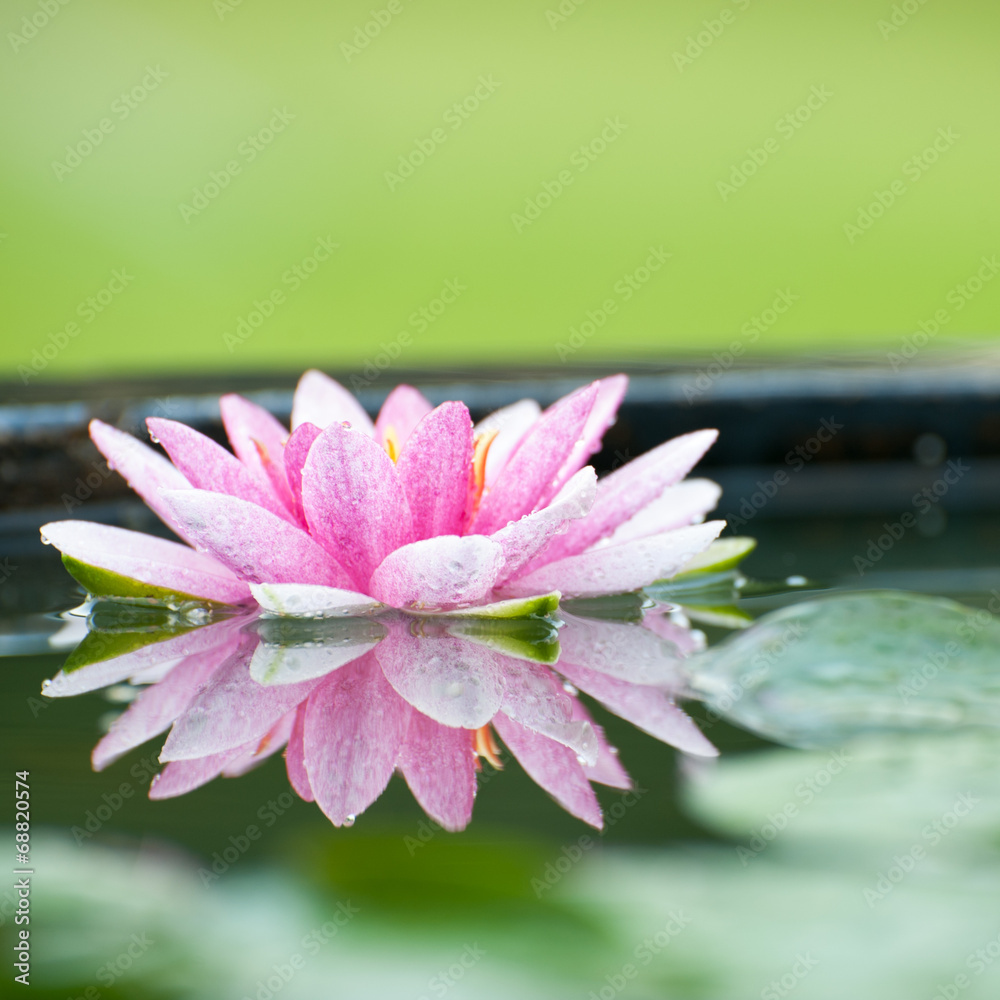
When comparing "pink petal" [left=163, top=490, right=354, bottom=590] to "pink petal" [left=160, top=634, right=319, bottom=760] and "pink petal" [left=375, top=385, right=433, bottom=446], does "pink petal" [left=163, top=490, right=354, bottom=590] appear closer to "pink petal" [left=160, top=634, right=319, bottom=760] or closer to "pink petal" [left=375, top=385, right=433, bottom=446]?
"pink petal" [left=160, top=634, right=319, bottom=760]

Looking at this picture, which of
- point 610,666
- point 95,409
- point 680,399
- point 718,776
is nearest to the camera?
point 718,776

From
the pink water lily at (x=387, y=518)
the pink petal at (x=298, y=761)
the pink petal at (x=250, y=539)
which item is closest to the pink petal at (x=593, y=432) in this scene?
the pink water lily at (x=387, y=518)

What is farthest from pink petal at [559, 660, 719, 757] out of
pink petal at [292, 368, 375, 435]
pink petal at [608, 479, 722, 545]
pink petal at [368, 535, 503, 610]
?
pink petal at [292, 368, 375, 435]

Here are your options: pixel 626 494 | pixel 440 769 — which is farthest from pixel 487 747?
pixel 626 494

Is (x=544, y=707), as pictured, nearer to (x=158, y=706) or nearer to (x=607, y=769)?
(x=607, y=769)

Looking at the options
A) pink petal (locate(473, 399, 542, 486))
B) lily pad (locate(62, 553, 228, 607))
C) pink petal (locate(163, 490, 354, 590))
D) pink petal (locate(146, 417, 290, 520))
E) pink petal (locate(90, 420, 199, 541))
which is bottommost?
pink petal (locate(163, 490, 354, 590))

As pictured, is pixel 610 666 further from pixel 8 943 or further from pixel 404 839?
pixel 8 943

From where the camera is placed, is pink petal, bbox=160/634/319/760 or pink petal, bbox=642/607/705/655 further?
pink petal, bbox=642/607/705/655

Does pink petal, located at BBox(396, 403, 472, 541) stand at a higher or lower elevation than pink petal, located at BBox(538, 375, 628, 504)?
lower

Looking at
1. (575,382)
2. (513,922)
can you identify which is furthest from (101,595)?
(575,382)
